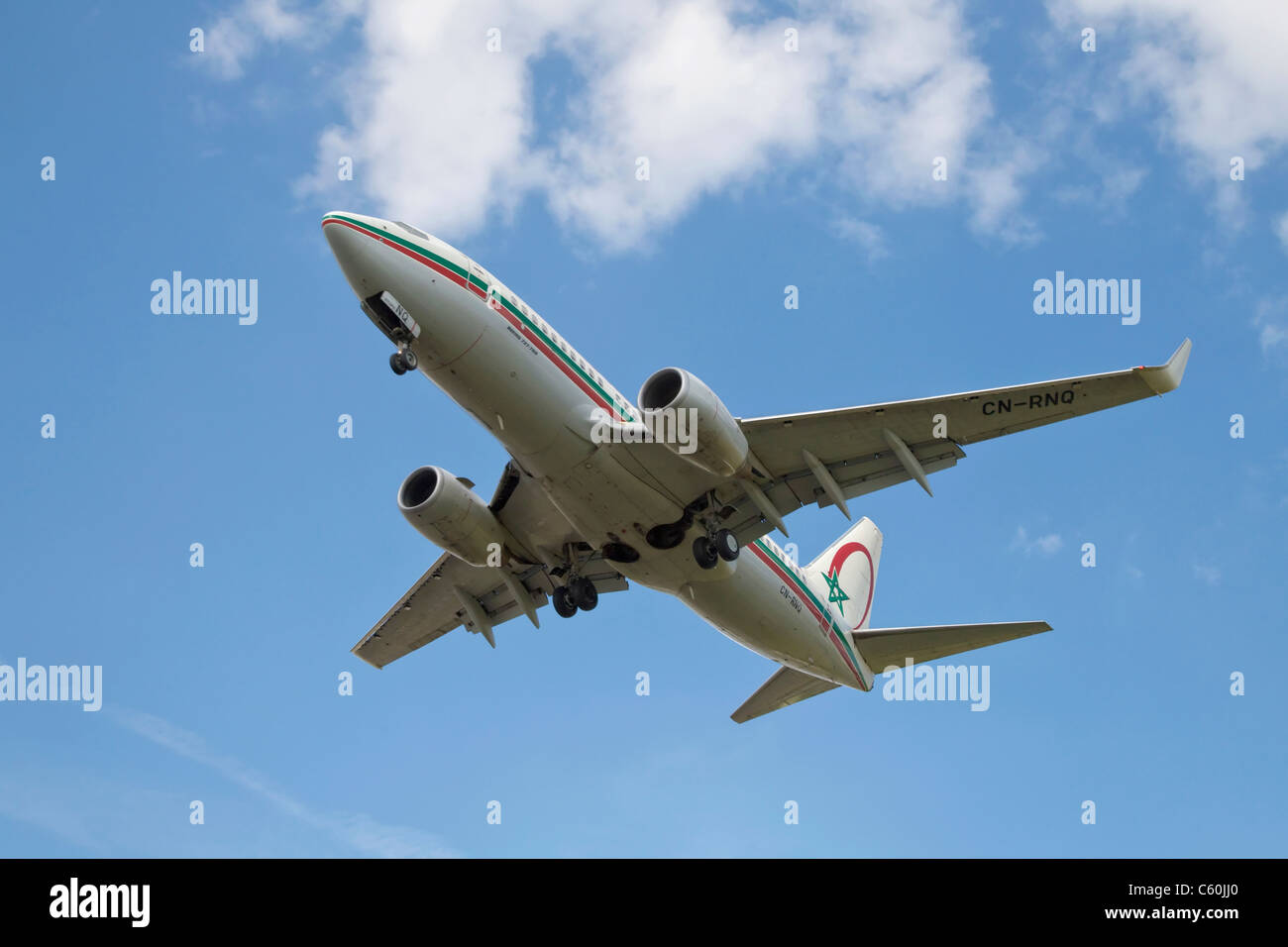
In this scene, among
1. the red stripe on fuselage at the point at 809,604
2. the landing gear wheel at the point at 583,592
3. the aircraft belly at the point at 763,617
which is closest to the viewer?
the aircraft belly at the point at 763,617

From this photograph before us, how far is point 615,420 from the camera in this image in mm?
26781

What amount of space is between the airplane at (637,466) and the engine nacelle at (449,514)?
0.05 meters

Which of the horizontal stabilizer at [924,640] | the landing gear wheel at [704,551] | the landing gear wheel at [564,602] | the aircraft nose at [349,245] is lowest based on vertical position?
the horizontal stabilizer at [924,640]

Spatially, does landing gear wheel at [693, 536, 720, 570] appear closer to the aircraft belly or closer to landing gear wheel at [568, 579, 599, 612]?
the aircraft belly

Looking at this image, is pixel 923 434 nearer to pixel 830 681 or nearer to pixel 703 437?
pixel 703 437

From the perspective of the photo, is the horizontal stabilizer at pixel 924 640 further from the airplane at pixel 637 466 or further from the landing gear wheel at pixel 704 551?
the landing gear wheel at pixel 704 551

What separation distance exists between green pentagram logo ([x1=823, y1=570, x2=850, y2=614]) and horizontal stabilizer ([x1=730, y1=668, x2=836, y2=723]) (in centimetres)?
225

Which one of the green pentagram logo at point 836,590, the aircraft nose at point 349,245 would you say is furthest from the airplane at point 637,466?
the green pentagram logo at point 836,590

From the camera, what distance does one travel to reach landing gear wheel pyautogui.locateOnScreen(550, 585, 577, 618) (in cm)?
3105

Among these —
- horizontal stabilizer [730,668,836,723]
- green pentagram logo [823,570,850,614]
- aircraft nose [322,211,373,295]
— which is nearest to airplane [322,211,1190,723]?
aircraft nose [322,211,373,295]

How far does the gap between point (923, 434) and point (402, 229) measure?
1176 centimetres

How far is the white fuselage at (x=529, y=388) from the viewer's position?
2417 cm

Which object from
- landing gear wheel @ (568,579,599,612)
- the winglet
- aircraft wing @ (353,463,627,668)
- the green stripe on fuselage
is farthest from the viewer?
the green stripe on fuselage

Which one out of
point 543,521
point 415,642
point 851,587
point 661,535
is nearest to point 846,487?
point 661,535
